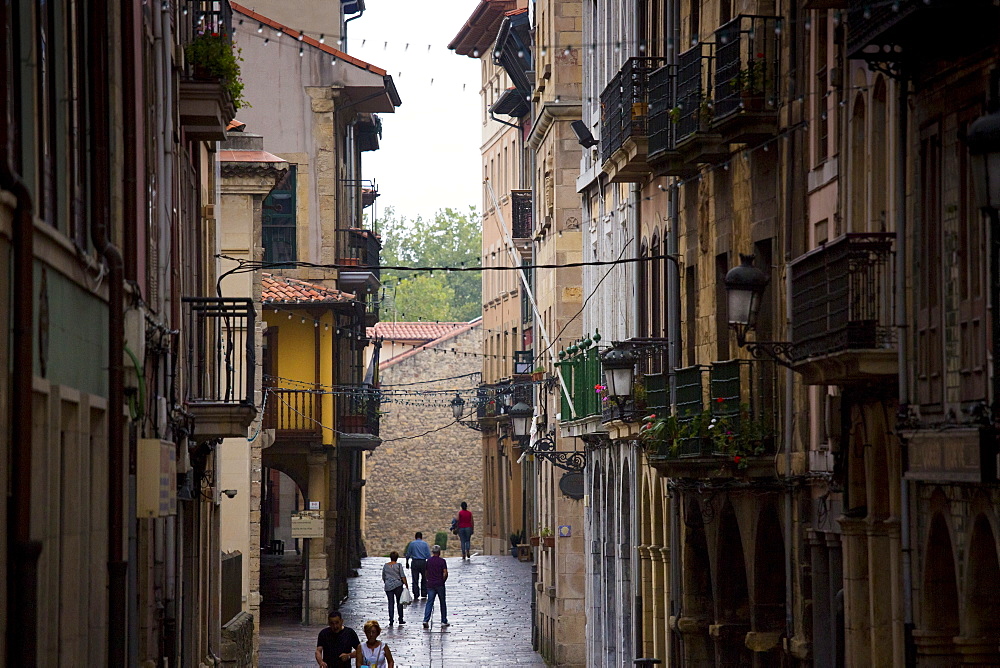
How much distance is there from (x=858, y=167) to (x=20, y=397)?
356 inches

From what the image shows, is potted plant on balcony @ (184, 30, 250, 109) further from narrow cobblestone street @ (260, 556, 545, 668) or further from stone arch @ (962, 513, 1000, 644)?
narrow cobblestone street @ (260, 556, 545, 668)

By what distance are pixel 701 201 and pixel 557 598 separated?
12524mm

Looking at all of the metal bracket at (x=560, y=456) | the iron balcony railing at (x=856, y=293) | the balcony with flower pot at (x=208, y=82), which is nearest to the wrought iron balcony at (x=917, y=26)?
the iron balcony railing at (x=856, y=293)

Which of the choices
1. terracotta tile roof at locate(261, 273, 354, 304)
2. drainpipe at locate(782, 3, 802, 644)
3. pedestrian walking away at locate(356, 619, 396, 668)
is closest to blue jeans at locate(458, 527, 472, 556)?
terracotta tile roof at locate(261, 273, 354, 304)

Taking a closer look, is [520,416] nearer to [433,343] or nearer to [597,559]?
[597,559]

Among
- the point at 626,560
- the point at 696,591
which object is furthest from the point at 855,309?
the point at 626,560

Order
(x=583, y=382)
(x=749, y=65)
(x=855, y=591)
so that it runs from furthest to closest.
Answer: (x=583, y=382) → (x=749, y=65) → (x=855, y=591)

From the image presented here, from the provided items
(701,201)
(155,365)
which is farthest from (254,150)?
(155,365)

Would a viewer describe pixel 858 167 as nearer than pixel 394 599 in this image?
Yes

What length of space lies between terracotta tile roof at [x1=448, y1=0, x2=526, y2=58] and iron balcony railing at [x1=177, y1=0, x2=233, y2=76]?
30723 mm

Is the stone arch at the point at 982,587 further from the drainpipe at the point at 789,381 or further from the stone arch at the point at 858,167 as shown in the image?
the drainpipe at the point at 789,381

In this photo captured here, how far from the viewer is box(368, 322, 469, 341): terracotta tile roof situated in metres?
82.4

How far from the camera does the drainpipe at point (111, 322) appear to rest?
13031 mm

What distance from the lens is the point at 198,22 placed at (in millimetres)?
21344
